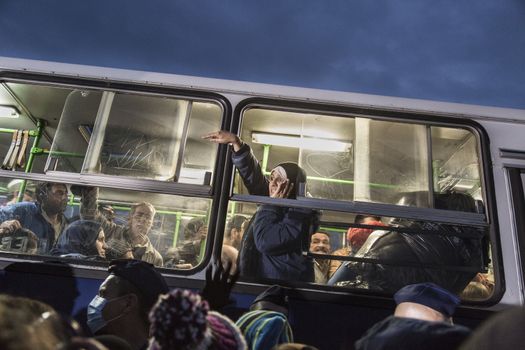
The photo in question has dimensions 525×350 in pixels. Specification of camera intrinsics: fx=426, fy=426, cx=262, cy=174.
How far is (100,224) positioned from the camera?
9.18 ft

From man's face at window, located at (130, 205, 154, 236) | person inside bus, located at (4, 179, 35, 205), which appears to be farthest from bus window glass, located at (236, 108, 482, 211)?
person inside bus, located at (4, 179, 35, 205)

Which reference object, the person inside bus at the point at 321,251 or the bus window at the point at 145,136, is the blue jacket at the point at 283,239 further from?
the bus window at the point at 145,136

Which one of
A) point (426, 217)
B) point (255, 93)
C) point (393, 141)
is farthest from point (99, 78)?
point (426, 217)

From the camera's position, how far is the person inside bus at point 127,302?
2.23 metres

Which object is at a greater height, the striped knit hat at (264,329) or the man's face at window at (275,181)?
the man's face at window at (275,181)

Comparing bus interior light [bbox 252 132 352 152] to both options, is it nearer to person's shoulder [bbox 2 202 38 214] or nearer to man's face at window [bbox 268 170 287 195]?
man's face at window [bbox 268 170 287 195]

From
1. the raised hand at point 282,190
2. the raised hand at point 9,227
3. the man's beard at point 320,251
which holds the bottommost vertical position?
the raised hand at point 9,227

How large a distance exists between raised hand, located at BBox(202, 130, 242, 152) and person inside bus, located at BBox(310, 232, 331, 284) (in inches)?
29.6

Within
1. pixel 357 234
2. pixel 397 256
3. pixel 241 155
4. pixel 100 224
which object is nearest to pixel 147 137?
pixel 100 224

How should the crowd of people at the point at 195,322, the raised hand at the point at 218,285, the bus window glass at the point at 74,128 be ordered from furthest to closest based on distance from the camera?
the bus window glass at the point at 74,128 < the raised hand at the point at 218,285 < the crowd of people at the point at 195,322

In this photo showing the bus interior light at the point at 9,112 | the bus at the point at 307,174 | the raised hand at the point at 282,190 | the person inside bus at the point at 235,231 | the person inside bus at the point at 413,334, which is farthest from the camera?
the bus interior light at the point at 9,112

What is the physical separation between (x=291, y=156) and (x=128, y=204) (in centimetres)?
133

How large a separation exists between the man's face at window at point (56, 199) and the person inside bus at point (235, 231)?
109cm

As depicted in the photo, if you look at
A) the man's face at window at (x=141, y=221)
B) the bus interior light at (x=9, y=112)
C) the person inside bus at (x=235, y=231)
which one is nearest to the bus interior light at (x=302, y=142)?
the person inside bus at (x=235, y=231)
